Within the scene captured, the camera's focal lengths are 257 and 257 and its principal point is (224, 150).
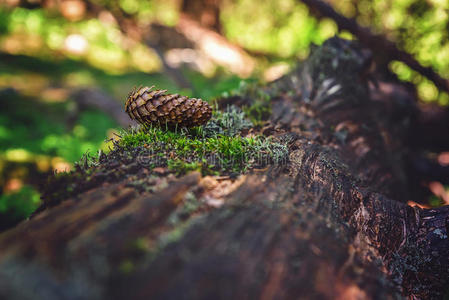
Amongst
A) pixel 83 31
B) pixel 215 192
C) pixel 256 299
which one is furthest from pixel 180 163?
pixel 83 31

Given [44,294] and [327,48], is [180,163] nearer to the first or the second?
[44,294]

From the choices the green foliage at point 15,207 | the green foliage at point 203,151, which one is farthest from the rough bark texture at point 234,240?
the green foliage at point 15,207

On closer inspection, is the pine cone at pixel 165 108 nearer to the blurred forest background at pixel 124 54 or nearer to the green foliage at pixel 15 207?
the blurred forest background at pixel 124 54

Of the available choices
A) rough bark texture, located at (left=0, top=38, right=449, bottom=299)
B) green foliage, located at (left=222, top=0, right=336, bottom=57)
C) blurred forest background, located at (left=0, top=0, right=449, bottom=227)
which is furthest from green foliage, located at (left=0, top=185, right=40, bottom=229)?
green foliage, located at (left=222, top=0, right=336, bottom=57)

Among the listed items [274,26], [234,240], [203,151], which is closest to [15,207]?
[203,151]

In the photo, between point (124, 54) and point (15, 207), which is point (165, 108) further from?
point (124, 54)
